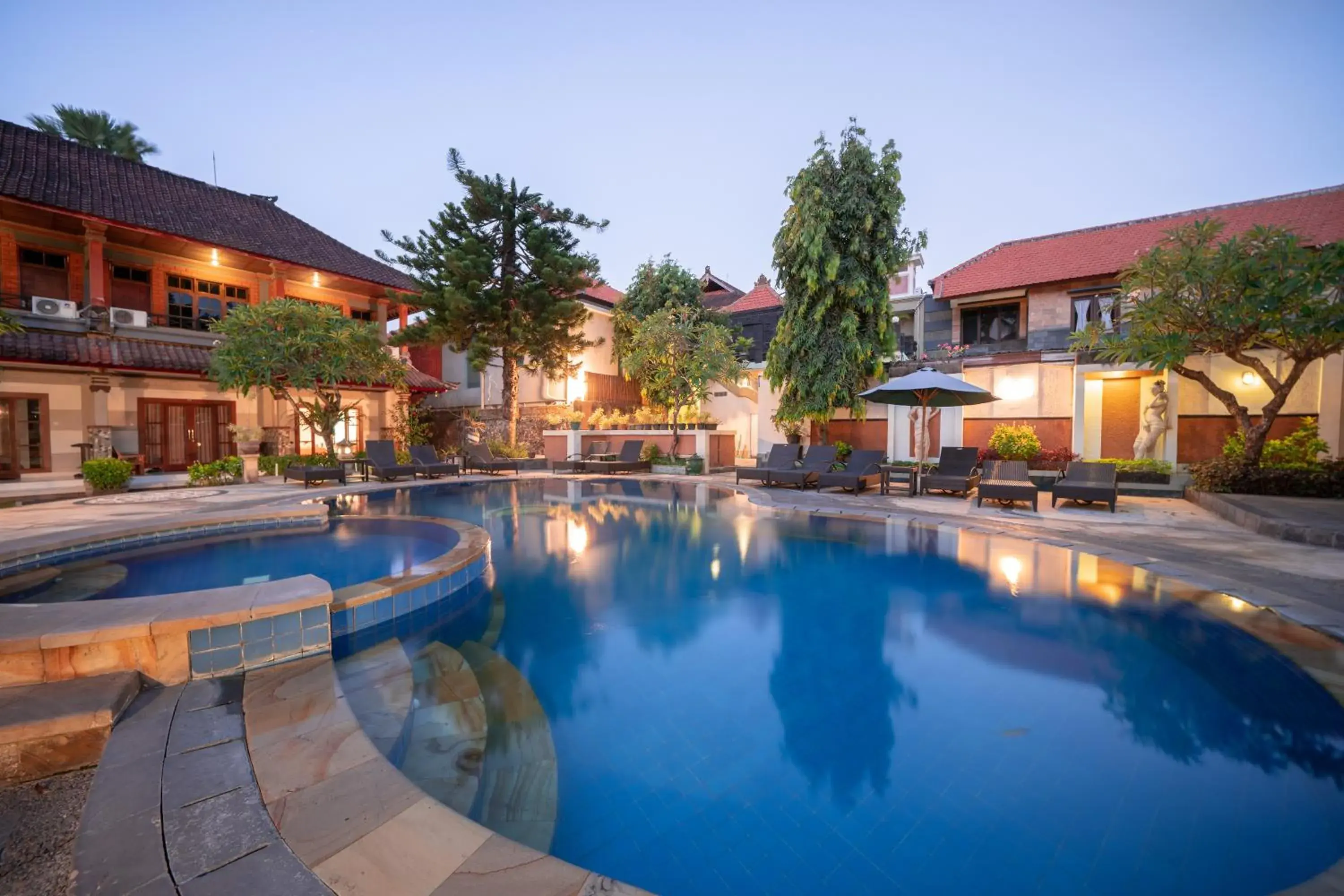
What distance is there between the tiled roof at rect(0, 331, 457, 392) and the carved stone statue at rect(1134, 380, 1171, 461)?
22700 mm

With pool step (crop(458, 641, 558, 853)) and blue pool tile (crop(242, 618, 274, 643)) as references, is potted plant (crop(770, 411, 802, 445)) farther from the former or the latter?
blue pool tile (crop(242, 618, 274, 643))

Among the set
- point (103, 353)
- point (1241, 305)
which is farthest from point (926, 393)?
point (103, 353)

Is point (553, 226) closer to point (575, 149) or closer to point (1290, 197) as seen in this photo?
point (575, 149)

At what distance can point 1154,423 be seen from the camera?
41.5 ft

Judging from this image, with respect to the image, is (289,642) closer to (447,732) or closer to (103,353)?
(447,732)

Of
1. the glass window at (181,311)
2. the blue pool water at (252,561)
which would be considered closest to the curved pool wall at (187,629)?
the blue pool water at (252,561)

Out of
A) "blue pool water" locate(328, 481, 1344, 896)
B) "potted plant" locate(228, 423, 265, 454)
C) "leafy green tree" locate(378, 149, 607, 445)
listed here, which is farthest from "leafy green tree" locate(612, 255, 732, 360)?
"blue pool water" locate(328, 481, 1344, 896)

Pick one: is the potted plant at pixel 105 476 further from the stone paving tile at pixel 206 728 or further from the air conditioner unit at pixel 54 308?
the stone paving tile at pixel 206 728

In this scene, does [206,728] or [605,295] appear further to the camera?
[605,295]

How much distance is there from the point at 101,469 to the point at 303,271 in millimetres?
9203

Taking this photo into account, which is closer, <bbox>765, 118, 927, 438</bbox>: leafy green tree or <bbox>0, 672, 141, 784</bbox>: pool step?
<bbox>0, 672, 141, 784</bbox>: pool step

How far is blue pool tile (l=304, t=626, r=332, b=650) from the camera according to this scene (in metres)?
3.24

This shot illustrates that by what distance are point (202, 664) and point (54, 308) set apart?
1681 cm

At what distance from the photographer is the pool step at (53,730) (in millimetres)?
2238
